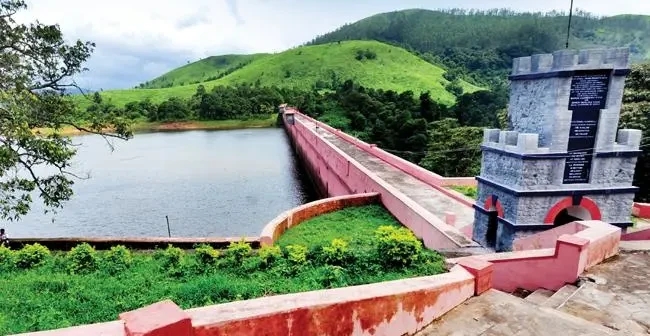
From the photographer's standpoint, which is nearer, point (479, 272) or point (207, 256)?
point (479, 272)

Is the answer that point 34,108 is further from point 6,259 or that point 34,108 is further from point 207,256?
point 207,256

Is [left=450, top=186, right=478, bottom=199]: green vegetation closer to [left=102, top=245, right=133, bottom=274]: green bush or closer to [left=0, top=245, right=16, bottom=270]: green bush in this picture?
[left=102, top=245, right=133, bottom=274]: green bush

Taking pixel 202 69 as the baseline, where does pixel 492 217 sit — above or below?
below

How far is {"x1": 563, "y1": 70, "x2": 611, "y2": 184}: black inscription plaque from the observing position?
670 centimetres

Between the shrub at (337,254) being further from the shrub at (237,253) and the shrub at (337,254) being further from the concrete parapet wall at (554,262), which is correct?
the concrete parapet wall at (554,262)

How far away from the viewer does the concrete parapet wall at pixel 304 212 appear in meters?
10.2

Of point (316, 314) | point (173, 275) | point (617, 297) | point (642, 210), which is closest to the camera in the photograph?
point (316, 314)

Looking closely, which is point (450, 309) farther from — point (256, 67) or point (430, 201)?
point (256, 67)

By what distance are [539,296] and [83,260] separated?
759 centimetres

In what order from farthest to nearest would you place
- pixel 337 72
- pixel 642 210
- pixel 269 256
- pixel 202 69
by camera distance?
pixel 202 69
pixel 337 72
pixel 642 210
pixel 269 256

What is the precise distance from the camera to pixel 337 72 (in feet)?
271

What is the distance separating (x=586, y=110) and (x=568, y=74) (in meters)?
0.79

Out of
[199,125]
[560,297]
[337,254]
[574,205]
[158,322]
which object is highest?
[158,322]

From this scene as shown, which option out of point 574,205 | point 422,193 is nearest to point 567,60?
point 574,205
